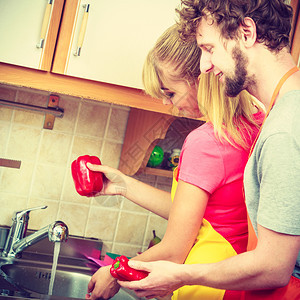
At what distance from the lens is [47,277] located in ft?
4.94

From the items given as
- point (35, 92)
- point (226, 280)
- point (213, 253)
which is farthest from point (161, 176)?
point (226, 280)

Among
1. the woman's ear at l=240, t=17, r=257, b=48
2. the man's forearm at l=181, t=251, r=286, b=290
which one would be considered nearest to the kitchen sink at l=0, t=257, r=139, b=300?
the man's forearm at l=181, t=251, r=286, b=290

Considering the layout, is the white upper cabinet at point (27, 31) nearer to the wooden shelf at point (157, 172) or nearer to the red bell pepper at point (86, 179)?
the red bell pepper at point (86, 179)

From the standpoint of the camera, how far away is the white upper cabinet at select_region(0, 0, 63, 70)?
4.21ft

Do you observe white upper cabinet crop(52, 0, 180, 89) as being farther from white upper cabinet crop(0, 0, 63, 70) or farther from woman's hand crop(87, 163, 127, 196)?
woman's hand crop(87, 163, 127, 196)

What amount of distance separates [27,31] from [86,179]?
47cm

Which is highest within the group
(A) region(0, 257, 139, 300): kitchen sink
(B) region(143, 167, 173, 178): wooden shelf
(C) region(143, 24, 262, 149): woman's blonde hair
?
(C) region(143, 24, 262, 149): woman's blonde hair

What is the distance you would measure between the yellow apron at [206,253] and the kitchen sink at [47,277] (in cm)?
36

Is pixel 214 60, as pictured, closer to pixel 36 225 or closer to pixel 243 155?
pixel 243 155

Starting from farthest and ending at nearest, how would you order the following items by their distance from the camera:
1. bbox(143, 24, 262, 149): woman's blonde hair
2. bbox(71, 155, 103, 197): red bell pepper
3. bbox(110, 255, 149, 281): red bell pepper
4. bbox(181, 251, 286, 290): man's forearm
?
bbox(71, 155, 103, 197): red bell pepper → bbox(143, 24, 262, 149): woman's blonde hair → bbox(110, 255, 149, 281): red bell pepper → bbox(181, 251, 286, 290): man's forearm

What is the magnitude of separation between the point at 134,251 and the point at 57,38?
0.87m

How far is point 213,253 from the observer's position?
44.8 inches

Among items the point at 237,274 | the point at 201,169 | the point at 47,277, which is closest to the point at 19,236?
the point at 47,277

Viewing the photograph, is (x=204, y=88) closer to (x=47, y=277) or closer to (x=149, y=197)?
(x=149, y=197)
